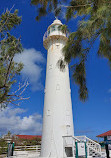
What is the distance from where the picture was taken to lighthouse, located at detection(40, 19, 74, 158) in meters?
10.6

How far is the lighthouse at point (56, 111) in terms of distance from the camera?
418 inches

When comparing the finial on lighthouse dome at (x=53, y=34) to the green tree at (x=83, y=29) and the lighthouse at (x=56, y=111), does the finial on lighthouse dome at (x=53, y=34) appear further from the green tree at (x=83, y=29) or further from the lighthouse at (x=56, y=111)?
the green tree at (x=83, y=29)

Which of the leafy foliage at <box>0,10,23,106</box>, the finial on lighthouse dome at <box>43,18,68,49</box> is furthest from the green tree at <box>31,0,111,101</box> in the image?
the finial on lighthouse dome at <box>43,18,68,49</box>

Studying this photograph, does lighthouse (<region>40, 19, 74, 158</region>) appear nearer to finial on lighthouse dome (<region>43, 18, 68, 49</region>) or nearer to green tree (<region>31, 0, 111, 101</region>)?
finial on lighthouse dome (<region>43, 18, 68, 49</region>)

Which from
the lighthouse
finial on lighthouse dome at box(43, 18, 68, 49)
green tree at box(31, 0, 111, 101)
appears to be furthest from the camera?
finial on lighthouse dome at box(43, 18, 68, 49)

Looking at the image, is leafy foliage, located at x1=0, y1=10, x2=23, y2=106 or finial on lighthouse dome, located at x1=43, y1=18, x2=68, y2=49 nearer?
leafy foliage, located at x1=0, y1=10, x2=23, y2=106

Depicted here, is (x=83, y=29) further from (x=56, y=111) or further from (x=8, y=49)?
(x=56, y=111)

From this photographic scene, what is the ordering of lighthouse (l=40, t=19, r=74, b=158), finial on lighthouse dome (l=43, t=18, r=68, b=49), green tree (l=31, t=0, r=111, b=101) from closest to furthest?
green tree (l=31, t=0, r=111, b=101)
lighthouse (l=40, t=19, r=74, b=158)
finial on lighthouse dome (l=43, t=18, r=68, b=49)

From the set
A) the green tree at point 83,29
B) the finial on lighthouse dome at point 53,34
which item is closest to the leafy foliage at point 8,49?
the green tree at point 83,29

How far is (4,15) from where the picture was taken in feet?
23.0

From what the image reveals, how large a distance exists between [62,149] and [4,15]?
893cm

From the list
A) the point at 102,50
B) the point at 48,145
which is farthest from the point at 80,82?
the point at 48,145

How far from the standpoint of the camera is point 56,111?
37.6 ft

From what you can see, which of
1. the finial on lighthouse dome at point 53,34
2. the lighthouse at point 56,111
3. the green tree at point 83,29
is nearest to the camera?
the green tree at point 83,29
